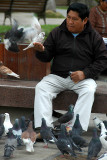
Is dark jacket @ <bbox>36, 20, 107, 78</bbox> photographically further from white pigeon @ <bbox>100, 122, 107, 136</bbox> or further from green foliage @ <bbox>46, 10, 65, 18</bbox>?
green foliage @ <bbox>46, 10, 65, 18</bbox>

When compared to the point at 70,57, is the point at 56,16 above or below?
below

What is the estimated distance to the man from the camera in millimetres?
6416

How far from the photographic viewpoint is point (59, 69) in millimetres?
6641

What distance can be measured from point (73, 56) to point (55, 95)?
584 mm

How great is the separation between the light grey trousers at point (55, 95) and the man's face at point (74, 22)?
2.18 ft

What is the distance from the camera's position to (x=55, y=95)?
6.55 m

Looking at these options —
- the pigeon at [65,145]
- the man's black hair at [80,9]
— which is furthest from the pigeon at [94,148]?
the man's black hair at [80,9]

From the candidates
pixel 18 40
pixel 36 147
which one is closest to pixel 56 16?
pixel 18 40

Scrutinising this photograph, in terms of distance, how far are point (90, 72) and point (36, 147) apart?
4.02 feet

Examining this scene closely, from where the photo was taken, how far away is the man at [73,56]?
21.0ft

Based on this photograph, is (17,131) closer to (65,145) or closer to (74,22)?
(65,145)

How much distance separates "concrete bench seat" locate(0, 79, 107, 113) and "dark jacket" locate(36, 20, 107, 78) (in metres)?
0.30

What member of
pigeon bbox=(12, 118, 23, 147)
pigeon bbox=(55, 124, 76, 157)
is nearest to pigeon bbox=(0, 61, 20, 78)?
pigeon bbox=(12, 118, 23, 147)

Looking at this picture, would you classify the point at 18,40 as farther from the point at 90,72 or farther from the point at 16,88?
the point at 90,72
